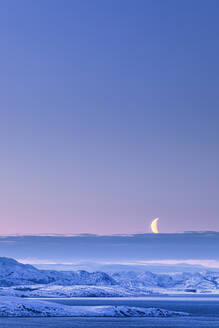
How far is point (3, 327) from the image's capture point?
7594 inches

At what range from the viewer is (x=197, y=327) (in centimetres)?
19650

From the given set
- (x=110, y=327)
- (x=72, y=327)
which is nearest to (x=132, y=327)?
→ (x=110, y=327)

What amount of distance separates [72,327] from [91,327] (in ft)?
24.2

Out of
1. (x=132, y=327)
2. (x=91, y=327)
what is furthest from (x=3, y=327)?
(x=132, y=327)

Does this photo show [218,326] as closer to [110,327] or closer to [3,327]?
[110,327]

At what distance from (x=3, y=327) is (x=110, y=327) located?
121ft

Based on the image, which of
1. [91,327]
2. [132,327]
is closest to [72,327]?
[91,327]

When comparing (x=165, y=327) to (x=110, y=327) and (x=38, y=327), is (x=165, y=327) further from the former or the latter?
(x=38, y=327)

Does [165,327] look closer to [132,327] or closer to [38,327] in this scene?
[132,327]

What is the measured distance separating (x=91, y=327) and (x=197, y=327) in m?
36.9

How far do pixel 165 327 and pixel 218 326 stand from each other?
1880 cm

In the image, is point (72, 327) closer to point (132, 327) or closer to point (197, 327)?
point (132, 327)

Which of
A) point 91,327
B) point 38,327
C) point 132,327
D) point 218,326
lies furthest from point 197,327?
point 38,327

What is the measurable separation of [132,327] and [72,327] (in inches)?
828
